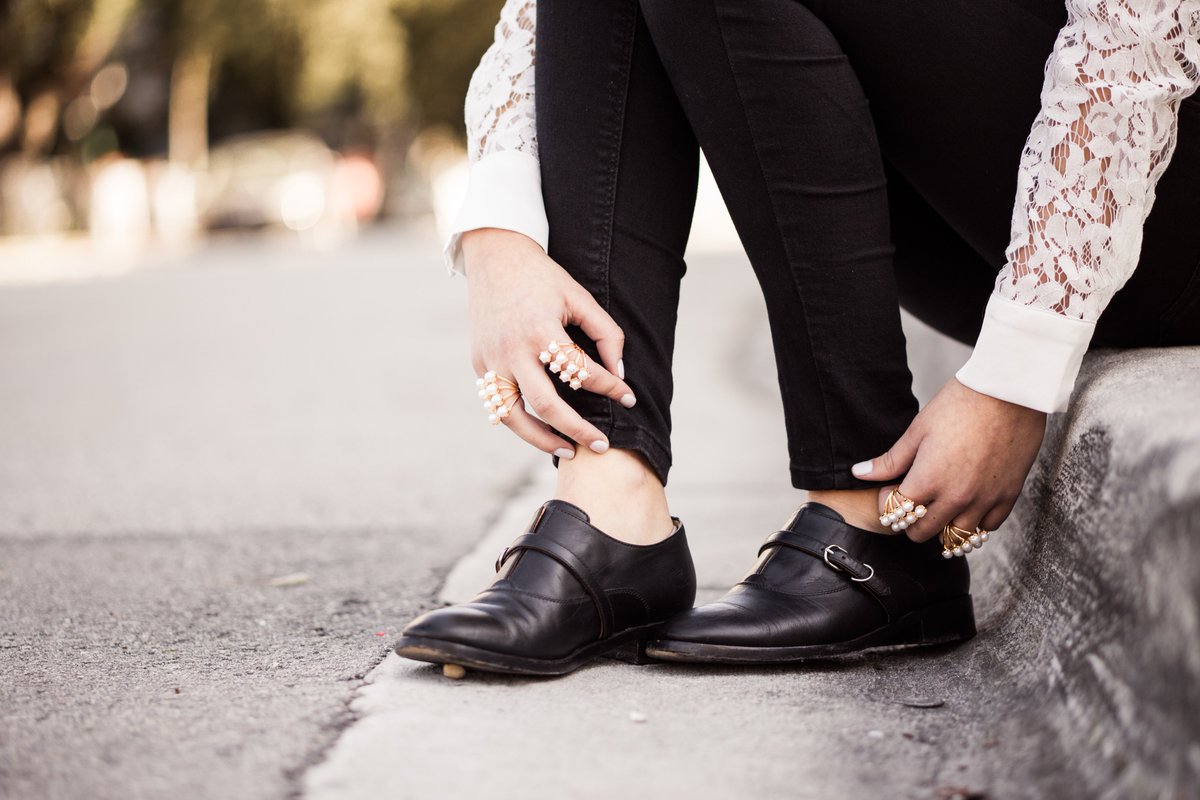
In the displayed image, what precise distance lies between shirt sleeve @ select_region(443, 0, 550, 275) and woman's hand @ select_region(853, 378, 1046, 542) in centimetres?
41

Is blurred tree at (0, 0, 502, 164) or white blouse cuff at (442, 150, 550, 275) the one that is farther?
blurred tree at (0, 0, 502, 164)

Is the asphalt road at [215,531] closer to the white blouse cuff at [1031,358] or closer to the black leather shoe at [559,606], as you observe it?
the black leather shoe at [559,606]

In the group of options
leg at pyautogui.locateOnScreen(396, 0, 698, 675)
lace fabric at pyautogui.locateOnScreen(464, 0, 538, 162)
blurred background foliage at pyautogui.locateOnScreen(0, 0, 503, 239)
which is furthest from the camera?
blurred background foliage at pyautogui.locateOnScreen(0, 0, 503, 239)

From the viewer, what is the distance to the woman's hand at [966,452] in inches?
41.5

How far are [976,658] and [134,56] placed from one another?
20.8 m

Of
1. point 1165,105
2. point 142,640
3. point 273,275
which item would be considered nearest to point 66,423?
point 142,640

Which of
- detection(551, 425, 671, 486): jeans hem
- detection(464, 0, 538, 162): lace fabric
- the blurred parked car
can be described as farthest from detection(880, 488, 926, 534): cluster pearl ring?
the blurred parked car

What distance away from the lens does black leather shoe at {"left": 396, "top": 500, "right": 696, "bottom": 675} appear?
1.05m

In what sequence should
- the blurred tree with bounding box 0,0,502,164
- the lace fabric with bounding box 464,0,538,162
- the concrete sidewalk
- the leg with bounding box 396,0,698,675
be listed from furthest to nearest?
1. the blurred tree with bounding box 0,0,502,164
2. the lace fabric with bounding box 464,0,538,162
3. the leg with bounding box 396,0,698,675
4. the concrete sidewalk

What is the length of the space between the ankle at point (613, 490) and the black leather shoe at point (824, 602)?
0.10 metres

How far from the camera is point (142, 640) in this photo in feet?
4.31

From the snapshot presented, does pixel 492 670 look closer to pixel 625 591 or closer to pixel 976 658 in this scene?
pixel 625 591

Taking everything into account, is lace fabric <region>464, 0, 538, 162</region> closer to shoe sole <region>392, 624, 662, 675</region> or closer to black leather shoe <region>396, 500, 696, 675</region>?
black leather shoe <region>396, 500, 696, 675</region>

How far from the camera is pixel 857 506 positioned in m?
1.16
